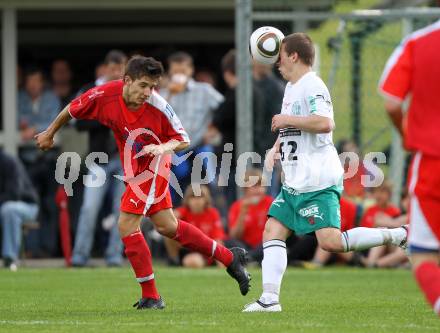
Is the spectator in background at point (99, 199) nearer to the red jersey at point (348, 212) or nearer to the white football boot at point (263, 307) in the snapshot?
the red jersey at point (348, 212)

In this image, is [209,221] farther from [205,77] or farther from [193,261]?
[205,77]

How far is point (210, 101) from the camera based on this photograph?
48.7 feet

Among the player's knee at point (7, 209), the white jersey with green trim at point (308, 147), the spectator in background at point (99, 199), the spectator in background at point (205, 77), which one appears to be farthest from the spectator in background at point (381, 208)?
the white jersey with green trim at point (308, 147)

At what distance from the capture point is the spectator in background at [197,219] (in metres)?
14.3

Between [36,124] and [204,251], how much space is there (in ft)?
24.8

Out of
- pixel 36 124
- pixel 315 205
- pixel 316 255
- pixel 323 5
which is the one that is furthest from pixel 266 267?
pixel 323 5

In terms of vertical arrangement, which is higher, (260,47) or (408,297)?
(260,47)

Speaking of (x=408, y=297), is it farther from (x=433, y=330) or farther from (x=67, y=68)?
(x=67, y=68)

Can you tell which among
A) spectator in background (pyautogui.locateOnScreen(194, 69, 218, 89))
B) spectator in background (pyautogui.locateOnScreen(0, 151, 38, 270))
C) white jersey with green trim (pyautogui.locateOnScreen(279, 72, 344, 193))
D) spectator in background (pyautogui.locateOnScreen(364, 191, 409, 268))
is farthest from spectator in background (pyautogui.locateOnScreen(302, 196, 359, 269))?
white jersey with green trim (pyautogui.locateOnScreen(279, 72, 344, 193))

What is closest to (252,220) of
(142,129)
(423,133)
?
(142,129)

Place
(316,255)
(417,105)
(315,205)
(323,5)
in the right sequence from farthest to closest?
1. (323,5)
2. (316,255)
3. (315,205)
4. (417,105)

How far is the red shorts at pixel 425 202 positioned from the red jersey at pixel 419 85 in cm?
8

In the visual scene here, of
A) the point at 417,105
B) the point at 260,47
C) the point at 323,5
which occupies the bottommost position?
the point at 417,105

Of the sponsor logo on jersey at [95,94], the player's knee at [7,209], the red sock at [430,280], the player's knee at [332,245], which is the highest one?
the sponsor logo on jersey at [95,94]
